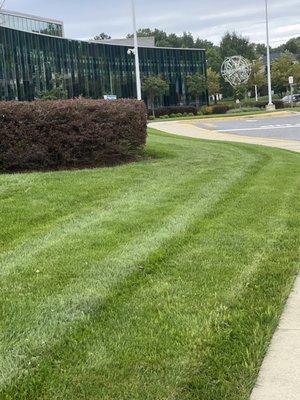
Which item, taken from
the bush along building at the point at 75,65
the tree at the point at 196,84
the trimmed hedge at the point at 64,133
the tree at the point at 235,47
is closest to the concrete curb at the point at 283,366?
the trimmed hedge at the point at 64,133

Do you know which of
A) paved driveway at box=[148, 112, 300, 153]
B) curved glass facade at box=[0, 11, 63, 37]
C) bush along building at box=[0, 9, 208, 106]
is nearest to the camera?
paved driveway at box=[148, 112, 300, 153]

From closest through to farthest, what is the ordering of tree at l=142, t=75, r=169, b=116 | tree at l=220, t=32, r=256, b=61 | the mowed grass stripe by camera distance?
the mowed grass stripe < tree at l=142, t=75, r=169, b=116 < tree at l=220, t=32, r=256, b=61

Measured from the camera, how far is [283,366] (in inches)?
136

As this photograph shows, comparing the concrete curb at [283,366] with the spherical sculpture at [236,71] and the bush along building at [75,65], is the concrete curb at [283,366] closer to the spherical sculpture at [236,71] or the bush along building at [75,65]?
the bush along building at [75,65]

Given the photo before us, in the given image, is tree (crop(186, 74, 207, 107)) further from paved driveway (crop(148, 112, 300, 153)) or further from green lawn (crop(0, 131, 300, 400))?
green lawn (crop(0, 131, 300, 400))

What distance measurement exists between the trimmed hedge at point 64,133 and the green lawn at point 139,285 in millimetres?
1374

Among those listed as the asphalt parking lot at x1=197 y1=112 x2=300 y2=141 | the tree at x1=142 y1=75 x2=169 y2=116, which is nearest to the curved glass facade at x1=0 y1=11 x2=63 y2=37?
the tree at x1=142 y1=75 x2=169 y2=116

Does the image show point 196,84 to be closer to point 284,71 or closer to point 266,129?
point 284,71

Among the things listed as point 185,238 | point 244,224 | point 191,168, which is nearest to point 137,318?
point 185,238

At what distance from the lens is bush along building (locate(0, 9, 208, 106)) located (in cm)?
5384

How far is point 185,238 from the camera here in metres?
6.14

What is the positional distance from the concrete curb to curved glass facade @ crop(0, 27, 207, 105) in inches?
1956

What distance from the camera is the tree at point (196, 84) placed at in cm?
7544

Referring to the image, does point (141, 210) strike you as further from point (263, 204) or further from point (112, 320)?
point (112, 320)
